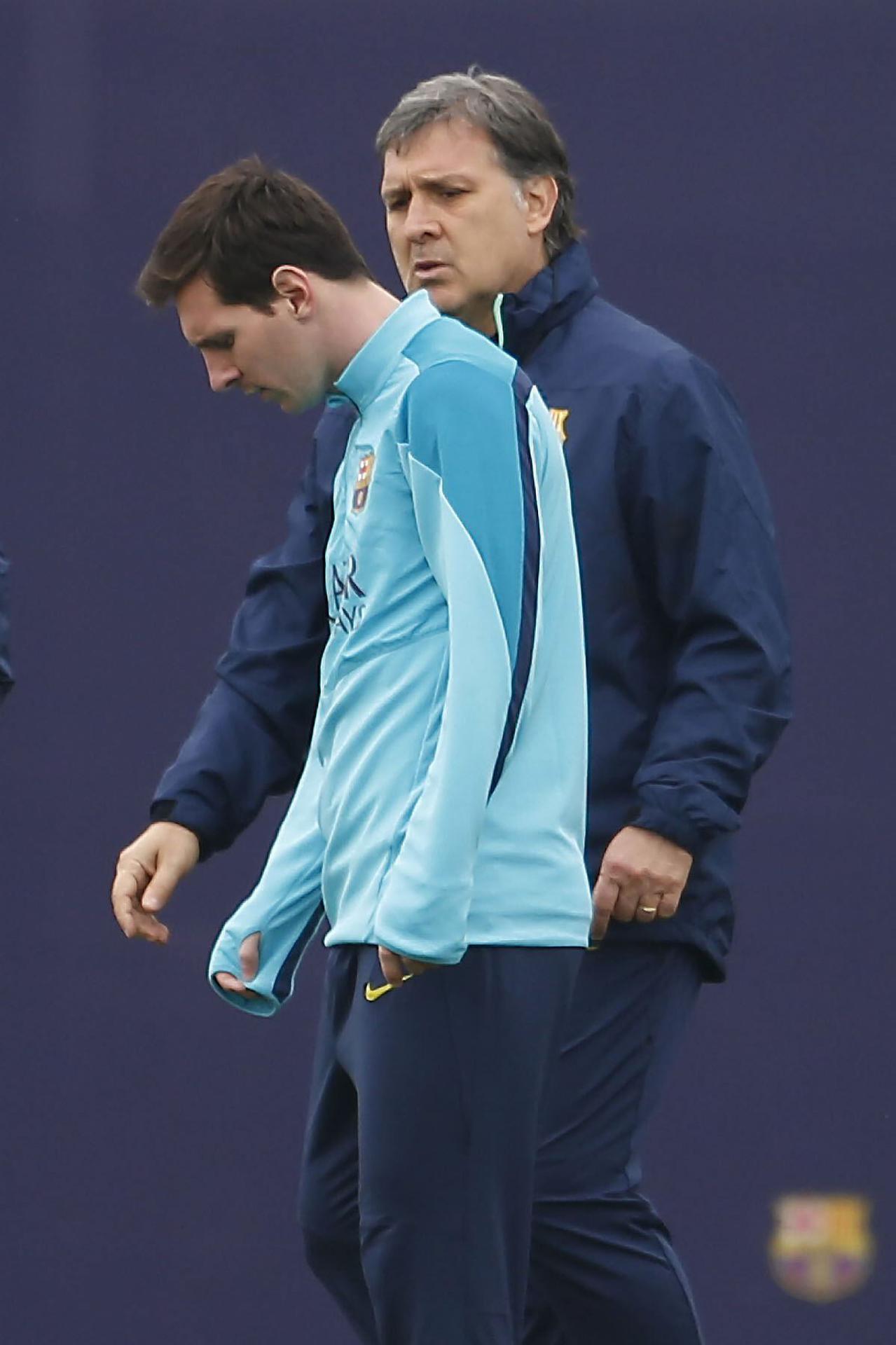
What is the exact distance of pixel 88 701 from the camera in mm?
3883

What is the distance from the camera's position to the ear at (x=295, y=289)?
2533 mm

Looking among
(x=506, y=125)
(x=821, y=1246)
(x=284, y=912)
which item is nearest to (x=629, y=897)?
(x=284, y=912)

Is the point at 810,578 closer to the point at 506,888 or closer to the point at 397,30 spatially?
the point at 397,30

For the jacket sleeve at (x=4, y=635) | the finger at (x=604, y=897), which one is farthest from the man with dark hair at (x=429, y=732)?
the jacket sleeve at (x=4, y=635)

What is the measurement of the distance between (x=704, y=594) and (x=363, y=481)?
1.80ft

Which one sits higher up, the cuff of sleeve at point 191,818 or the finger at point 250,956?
the cuff of sleeve at point 191,818

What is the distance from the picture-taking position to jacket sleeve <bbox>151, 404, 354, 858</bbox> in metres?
2.90

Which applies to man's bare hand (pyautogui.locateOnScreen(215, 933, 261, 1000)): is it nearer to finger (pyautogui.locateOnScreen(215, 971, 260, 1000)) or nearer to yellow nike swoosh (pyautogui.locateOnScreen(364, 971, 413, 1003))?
finger (pyautogui.locateOnScreen(215, 971, 260, 1000))

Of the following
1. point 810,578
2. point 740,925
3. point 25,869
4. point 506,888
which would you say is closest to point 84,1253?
point 25,869

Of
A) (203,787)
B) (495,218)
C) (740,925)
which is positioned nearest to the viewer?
(203,787)

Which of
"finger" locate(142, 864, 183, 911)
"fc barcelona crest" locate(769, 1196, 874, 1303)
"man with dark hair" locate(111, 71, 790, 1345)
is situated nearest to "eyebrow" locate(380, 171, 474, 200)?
"man with dark hair" locate(111, 71, 790, 1345)

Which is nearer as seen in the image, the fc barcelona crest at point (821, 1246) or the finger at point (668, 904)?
the finger at point (668, 904)

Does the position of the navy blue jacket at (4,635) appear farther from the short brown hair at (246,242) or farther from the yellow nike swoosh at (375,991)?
the yellow nike swoosh at (375,991)

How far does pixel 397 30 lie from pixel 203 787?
4.83ft
